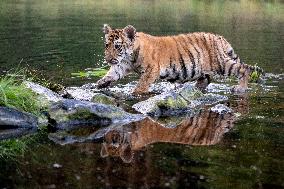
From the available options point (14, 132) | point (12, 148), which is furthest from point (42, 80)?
point (12, 148)

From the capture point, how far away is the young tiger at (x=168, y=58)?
14.3 metres

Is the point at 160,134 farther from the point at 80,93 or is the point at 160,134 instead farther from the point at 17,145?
the point at 80,93

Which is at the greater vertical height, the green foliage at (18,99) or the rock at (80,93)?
the green foliage at (18,99)

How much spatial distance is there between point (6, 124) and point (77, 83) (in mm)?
5678

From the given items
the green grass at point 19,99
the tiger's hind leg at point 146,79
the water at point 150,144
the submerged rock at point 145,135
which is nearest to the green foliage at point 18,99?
the green grass at point 19,99

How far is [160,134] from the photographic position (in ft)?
36.0

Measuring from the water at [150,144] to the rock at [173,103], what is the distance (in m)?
0.83

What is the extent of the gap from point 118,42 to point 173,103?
2.03m

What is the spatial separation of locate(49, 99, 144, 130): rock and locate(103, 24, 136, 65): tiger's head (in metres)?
2.49

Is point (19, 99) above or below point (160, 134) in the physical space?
above

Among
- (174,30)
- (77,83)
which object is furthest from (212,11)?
(77,83)

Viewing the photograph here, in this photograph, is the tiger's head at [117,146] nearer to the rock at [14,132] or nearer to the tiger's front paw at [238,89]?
the rock at [14,132]

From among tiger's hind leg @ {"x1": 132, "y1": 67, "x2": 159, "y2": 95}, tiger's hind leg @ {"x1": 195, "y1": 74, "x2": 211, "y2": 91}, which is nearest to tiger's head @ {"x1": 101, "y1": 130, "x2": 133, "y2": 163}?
tiger's hind leg @ {"x1": 132, "y1": 67, "x2": 159, "y2": 95}

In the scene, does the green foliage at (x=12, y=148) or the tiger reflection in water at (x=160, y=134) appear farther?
the tiger reflection in water at (x=160, y=134)
